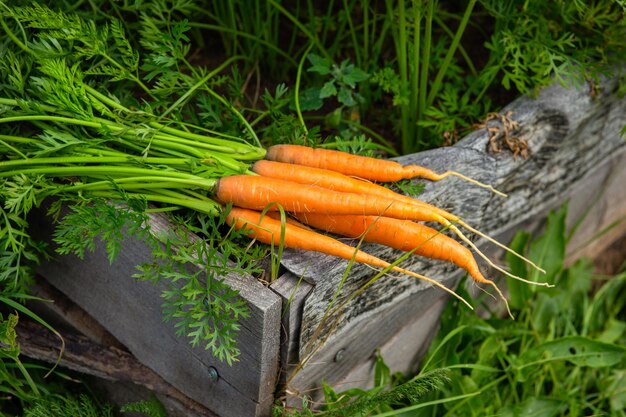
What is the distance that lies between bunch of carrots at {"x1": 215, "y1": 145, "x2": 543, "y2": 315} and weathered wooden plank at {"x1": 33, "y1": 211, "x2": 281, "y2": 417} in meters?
0.14

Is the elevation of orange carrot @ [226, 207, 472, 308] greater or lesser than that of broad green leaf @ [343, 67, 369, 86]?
lesser

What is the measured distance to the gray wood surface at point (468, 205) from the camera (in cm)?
155

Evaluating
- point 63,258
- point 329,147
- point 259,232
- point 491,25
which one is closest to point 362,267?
point 259,232

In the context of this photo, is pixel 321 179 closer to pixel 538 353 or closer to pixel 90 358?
pixel 90 358

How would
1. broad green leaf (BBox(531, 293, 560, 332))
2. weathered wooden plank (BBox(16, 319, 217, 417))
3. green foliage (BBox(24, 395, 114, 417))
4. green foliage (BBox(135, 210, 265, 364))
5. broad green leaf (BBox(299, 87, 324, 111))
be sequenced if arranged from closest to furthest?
green foliage (BBox(135, 210, 265, 364)), green foliage (BBox(24, 395, 114, 417)), weathered wooden plank (BBox(16, 319, 217, 417)), broad green leaf (BBox(299, 87, 324, 111)), broad green leaf (BBox(531, 293, 560, 332))

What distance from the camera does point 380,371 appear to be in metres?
1.83

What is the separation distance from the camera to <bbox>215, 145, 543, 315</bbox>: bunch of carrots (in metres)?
1.48

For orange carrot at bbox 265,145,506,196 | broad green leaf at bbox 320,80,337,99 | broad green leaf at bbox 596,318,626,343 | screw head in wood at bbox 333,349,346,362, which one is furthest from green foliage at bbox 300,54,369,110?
broad green leaf at bbox 596,318,626,343

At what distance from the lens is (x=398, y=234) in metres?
1.53

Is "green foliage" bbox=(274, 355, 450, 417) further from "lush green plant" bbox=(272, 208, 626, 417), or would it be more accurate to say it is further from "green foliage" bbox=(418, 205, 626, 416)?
"green foliage" bbox=(418, 205, 626, 416)

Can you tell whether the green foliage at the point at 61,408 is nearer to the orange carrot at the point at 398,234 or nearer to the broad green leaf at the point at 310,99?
the orange carrot at the point at 398,234

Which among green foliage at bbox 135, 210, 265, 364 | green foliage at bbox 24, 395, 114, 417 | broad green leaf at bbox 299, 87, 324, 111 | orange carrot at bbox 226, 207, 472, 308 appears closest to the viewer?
green foliage at bbox 135, 210, 265, 364

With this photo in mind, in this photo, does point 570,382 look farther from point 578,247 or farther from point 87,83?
point 87,83

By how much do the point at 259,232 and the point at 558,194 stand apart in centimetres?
106
